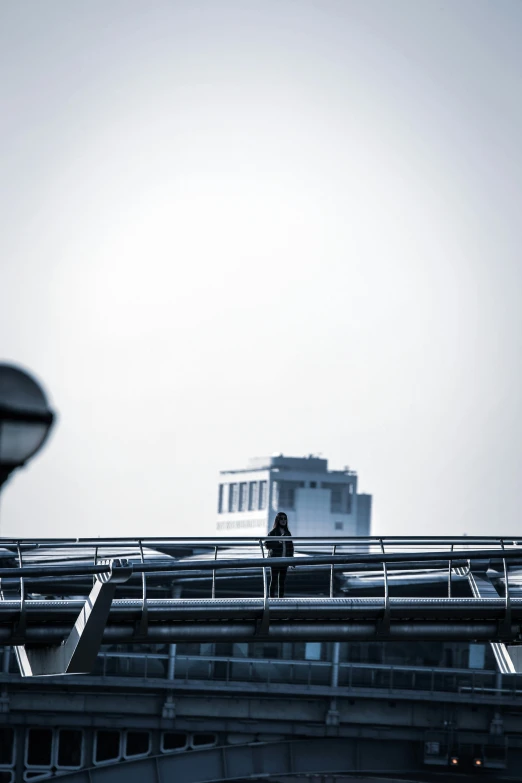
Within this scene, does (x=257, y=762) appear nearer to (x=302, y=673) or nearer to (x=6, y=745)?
(x=302, y=673)

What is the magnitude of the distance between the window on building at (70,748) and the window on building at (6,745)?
1529 millimetres

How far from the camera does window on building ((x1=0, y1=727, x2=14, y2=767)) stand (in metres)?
39.4

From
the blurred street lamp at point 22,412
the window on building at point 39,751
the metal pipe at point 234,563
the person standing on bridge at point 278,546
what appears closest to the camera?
the blurred street lamp at point 22,412

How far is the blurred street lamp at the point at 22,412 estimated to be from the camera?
628 cm

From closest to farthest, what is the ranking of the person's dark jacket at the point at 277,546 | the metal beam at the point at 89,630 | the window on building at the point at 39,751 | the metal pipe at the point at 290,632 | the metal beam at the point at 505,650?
the metal beam at the point at 89,630 → the metal pipe at the point at 290,632 → the person's dark jacket at the point at 277,546 → the metal beam at the point at 505,650 → the window on building at the point at 39,751

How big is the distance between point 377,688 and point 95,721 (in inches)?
348

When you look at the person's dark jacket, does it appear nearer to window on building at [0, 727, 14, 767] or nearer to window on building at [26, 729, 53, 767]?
window on building at [26, 729, 53, 767]

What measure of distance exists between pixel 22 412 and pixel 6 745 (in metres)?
35.6

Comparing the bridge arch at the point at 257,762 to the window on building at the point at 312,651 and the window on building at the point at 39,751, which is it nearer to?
the window on building at the point at 39,751

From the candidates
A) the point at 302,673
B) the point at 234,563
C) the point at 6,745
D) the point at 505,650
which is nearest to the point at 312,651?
the point at 302,673

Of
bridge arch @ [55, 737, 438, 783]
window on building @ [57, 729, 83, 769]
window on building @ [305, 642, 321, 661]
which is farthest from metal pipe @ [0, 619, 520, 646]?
window on building @ [305, 642, 321, 661]

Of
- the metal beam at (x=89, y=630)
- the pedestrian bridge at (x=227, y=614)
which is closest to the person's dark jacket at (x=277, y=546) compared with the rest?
the pedestrian bridge at (x=227, y=614)

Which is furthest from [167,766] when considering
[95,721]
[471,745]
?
[471,745]

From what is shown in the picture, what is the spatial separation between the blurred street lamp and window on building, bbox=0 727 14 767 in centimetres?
3524
